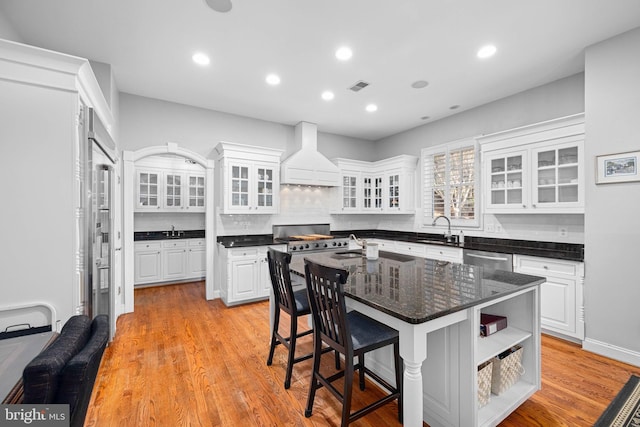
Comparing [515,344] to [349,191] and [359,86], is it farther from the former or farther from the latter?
[349,191]

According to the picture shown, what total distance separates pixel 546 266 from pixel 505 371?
183cm

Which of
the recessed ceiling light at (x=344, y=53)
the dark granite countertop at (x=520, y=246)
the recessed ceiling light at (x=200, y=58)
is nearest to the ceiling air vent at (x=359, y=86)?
the recessed ceiling light at (x=344, y=53)

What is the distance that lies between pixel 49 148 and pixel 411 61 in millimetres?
3260

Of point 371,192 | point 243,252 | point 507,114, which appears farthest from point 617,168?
point 243,252

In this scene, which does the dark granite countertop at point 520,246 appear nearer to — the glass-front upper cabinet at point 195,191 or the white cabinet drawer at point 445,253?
the white cabinet drawer at point 445,253

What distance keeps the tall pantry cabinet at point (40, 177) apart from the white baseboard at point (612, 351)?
4402 mm

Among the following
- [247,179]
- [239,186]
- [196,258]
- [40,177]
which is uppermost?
[247,179]

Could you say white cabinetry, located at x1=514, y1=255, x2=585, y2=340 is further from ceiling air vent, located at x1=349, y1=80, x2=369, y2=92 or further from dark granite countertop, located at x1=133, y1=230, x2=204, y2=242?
dark granite countertop, located at x1=133, y1=230, x2=204, y2=242

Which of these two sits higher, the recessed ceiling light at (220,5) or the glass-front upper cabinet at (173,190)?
the recessed ceiling light at (220,5)

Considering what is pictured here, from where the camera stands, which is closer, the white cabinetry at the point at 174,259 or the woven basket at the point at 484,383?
the woven basket at the point at 484,383

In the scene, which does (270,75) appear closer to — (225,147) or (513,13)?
(225,147)

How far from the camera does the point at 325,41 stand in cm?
275

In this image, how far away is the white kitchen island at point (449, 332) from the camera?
1.43m

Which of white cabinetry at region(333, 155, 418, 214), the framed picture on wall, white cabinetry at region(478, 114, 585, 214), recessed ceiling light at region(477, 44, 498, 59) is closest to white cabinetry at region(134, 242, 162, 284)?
white cabinetry at region(333, 155, 418, 214)
